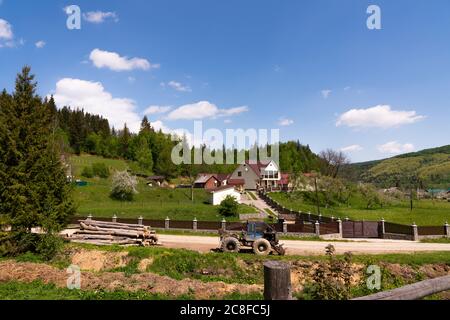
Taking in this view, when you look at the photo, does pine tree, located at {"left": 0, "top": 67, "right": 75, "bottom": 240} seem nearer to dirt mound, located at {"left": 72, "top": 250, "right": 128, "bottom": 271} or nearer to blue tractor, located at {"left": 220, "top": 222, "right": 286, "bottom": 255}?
dirt mound, located at {"left": 72, "top": 250, "right": 128, "bottom": 271}

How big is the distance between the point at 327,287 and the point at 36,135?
1965cm

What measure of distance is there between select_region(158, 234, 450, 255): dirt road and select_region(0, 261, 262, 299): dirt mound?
8062 millimetres

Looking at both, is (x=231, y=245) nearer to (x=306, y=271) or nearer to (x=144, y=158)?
(x=306, y=271)

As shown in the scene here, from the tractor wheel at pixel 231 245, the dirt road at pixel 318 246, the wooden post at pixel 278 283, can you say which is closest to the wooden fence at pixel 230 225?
the dirt road at pixel 318 246

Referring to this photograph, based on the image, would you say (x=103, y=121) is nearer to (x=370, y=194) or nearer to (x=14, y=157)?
(x=370, y=194)

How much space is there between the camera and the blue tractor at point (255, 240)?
20.0m

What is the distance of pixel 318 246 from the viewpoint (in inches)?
925

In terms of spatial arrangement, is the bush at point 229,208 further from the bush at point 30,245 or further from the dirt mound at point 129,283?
the dirt mound at point 129,283

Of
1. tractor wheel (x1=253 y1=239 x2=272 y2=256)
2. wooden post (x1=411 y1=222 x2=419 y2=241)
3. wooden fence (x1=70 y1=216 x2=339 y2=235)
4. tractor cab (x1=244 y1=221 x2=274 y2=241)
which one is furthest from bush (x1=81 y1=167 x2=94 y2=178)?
wooden post (x1=411 y1=222 x2=419 y2=241)

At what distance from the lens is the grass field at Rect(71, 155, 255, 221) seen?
128ft

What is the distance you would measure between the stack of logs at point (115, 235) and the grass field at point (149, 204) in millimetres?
2196

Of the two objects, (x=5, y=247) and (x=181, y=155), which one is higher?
(x=181, y=155)

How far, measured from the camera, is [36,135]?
19844 millimetres
